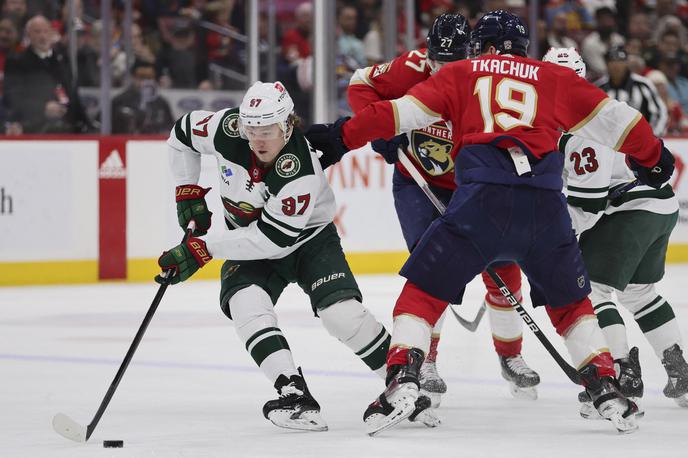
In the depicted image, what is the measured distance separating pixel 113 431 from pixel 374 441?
723 millimetres

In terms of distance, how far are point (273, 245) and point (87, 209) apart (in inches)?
168

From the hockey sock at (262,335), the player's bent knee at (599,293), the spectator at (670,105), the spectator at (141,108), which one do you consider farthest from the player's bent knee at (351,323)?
the spectator at (670,105)

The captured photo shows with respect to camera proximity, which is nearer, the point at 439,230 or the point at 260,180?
the point at 439,230

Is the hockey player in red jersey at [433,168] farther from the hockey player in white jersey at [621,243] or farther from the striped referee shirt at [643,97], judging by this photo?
the striped referee shirt at [643,97]

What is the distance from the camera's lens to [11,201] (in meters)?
7.39

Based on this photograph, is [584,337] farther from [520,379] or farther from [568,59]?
[568,59]

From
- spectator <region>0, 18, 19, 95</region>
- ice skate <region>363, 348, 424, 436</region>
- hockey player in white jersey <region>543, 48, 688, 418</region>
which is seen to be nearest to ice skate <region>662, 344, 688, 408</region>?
hockey player in white jersey <region>543, 48, 688, 418</region>

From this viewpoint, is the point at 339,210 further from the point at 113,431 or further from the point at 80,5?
the point at 113,431

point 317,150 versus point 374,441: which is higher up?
point 317,150

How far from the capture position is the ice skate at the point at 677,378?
13.0 ft

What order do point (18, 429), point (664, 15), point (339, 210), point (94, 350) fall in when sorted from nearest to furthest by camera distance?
point (18, 429) → point (94, 350) → point (339, 210) → point (664, 15)

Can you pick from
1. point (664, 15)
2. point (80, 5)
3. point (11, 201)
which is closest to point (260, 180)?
point (11, 201)

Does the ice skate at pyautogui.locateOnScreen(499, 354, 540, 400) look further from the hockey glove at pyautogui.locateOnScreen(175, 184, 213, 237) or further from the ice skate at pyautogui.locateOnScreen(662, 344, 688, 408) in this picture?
the hockey glove at pyautogui.locateOnScreen(175, 184, 213, 237)

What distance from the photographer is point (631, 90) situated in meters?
8.55
